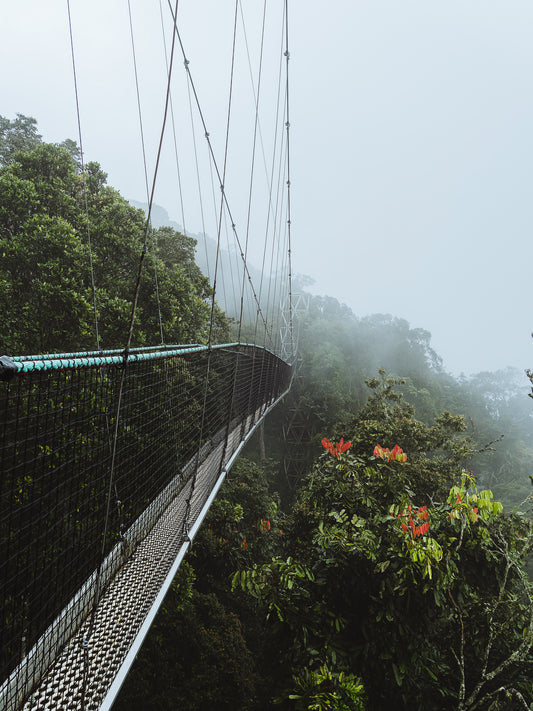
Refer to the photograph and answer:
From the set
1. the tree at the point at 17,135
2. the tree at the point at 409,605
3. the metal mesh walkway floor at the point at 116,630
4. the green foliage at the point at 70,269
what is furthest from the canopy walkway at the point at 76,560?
the tree at the point at 17,135

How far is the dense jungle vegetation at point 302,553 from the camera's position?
1721mm

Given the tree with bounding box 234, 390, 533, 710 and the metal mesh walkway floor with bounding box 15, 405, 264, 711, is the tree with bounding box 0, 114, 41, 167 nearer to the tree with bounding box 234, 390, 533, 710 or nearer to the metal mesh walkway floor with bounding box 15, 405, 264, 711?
the metal mesh walkway floor with bounding box 15, 405, 264, 711

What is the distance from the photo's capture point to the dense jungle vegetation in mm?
1721

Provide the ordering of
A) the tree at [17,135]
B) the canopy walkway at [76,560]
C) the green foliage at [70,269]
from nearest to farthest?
the canopy walkway at [76,560] → the green foliage at [70,269] → the tree at [17,135]

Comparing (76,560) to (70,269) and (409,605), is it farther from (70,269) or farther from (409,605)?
(70,269)

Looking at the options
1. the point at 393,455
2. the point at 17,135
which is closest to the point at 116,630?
the point at 393,455

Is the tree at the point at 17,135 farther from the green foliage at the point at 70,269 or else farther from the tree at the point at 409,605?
the tree at the point at 409,605

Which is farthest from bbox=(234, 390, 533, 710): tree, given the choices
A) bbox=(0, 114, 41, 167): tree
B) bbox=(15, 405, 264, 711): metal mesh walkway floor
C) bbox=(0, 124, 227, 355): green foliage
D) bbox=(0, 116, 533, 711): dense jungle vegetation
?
bbox=(0, 114, 41, 167): tree

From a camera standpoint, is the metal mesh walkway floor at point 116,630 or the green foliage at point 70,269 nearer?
the metal mesh walkway floor at point 116,630

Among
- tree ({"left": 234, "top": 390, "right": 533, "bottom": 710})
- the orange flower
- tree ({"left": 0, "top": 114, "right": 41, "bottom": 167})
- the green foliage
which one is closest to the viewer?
tree ({"left": 234, "top": 390, "right": 533, "bottom": 710})

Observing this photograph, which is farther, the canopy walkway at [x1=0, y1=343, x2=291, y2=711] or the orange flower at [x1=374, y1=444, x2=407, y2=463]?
the orange flower at [x1=374, y1=444, x2=407, y2=463]

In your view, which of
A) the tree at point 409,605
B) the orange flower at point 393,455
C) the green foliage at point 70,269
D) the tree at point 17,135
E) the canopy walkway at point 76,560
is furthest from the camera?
the tree at point 17,135

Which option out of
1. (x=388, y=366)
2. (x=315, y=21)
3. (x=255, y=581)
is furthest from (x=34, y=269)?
(x=315, y=21)

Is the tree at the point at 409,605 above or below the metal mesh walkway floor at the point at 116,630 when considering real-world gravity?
below
